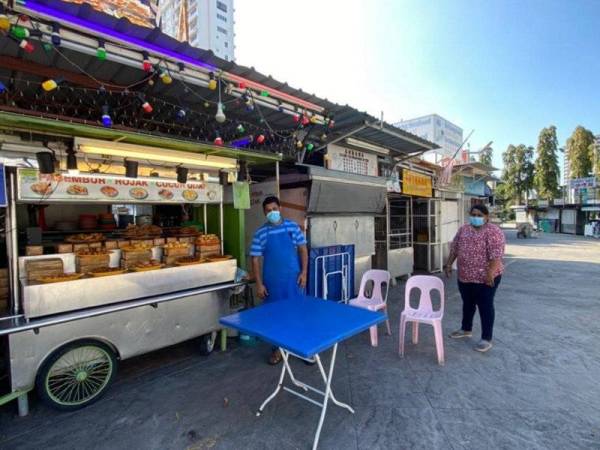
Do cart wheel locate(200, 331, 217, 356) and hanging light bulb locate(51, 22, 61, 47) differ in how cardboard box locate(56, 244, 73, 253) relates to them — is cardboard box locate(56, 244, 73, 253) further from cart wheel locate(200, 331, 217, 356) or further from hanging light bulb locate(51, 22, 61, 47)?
hanging light bulb locate(51, 22, 61, 47)

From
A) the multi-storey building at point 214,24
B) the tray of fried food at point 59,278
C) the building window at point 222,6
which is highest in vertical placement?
the building window at point 222,6

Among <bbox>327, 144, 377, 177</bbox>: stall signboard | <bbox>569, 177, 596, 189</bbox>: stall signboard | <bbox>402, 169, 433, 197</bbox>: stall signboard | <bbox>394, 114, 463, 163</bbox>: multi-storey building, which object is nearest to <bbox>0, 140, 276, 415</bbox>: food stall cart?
<bbox>327, 144, 377, 177</bbox>: stall signboard

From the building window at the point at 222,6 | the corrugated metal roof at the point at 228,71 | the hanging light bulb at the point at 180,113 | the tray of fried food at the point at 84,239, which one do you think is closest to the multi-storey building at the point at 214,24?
the building window at the point at 222,6

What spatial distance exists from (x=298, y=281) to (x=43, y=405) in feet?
8.81

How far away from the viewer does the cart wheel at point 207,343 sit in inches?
152

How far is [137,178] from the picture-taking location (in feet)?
11.7

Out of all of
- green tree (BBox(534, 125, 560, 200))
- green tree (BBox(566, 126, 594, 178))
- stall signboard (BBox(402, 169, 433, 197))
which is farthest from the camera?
green tree (BBox(534, 125, 560, 200))

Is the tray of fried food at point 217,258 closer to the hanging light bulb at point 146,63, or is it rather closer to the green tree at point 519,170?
the hanging light bulb at point 146,63

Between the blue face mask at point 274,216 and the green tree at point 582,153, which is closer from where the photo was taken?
the blue face mask at point 274,216

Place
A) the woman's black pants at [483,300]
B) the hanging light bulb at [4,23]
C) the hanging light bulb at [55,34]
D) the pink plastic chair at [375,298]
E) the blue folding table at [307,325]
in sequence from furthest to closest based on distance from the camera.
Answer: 1. the pink plastic chair at [375,298]
2. the woman's black pants at [483,300]
3. the hanging light bulb at [55,34]
4. the hanging light bulb at [4,23]
5. the blue folding table at [307,325]

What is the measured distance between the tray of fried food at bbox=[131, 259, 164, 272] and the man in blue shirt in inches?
42.3

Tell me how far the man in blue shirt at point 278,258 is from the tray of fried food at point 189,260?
28.6 inches

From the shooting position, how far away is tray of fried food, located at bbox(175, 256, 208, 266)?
3707 mm

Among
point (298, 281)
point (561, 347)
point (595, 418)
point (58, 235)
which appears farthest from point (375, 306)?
point (58, 235)
